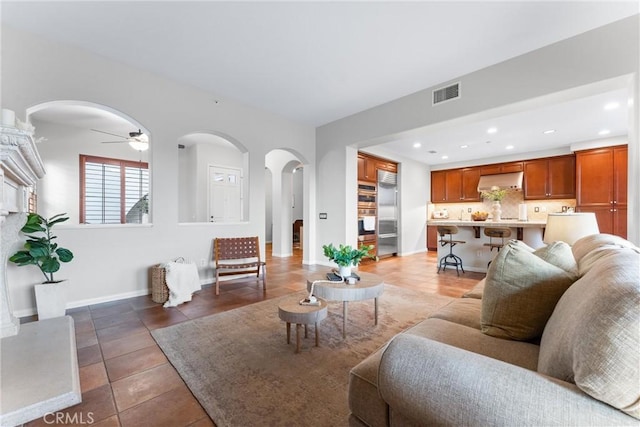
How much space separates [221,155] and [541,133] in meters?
7.27

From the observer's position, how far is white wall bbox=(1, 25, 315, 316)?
2.81m

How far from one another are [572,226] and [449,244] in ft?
9.70

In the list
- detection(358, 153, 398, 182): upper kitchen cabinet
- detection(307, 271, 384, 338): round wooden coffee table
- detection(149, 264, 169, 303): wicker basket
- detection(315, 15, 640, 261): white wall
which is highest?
detection(315, 15, 640, 261): white wall

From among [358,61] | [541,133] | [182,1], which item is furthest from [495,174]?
[182,1]

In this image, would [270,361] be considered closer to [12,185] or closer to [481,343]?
[481,343]

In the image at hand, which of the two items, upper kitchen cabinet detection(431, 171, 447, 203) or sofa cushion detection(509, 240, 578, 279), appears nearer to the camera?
sofa cushion detection(509, 240, 578, 279)

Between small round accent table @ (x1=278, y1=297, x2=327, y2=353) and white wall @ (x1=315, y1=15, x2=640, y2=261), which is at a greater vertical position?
white wall @ (x1=315, y1=15, x2=640, y2=261)

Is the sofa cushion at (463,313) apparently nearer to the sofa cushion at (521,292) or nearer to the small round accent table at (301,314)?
the sofa cushion at (521,292)

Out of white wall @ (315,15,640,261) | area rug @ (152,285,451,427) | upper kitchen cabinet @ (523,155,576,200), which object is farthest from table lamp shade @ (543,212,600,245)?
upper kitchen cabinet @ (523,155,576,200)

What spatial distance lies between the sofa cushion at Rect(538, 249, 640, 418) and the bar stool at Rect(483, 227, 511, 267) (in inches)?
167

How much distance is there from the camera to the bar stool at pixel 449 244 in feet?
16.7

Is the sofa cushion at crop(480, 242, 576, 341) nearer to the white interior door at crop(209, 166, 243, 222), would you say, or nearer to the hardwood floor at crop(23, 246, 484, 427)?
the hardwood floor at crop(23, 246, 484, 427)

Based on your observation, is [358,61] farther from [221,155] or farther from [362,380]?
[221,155]

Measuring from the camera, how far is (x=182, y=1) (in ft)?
7.84
